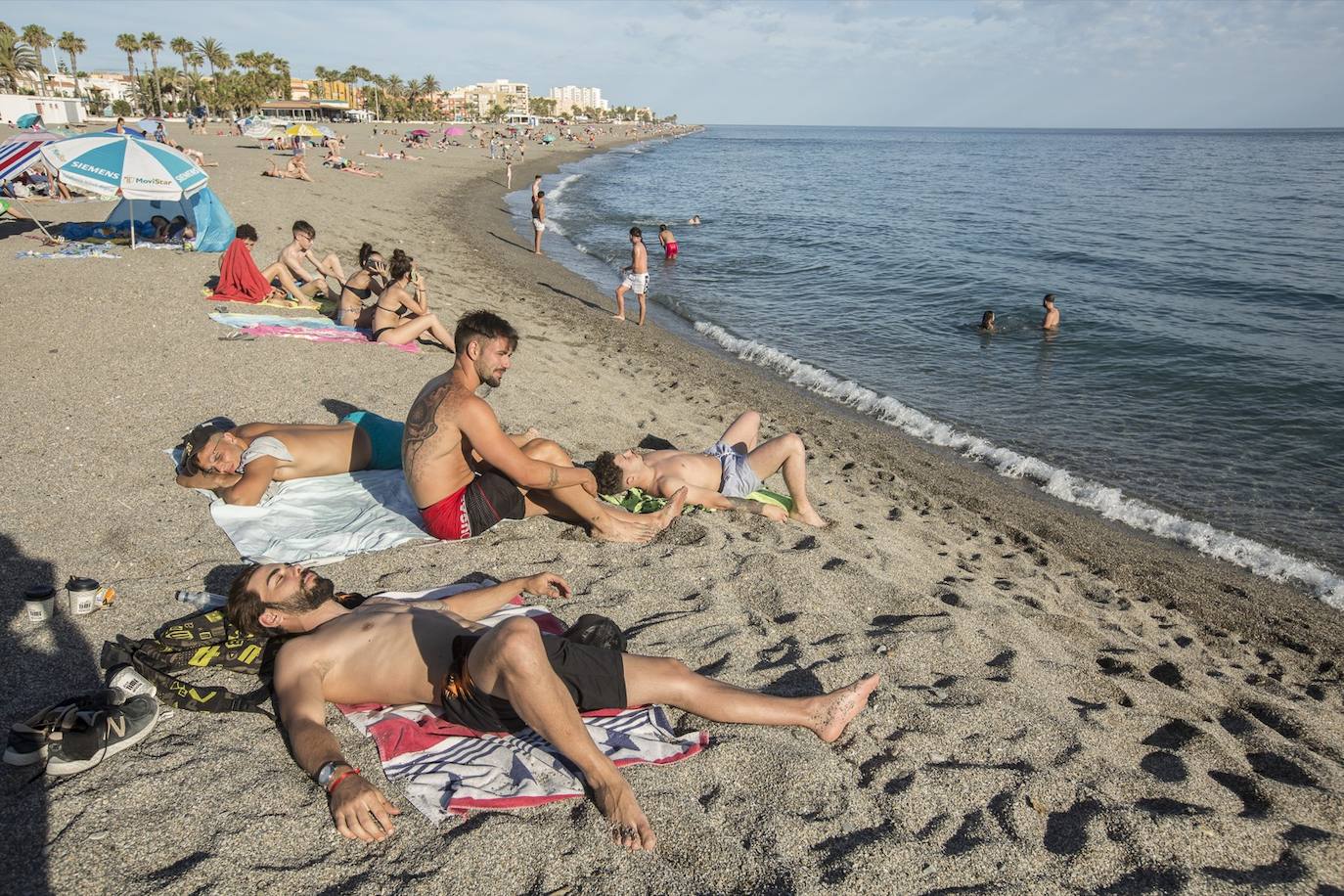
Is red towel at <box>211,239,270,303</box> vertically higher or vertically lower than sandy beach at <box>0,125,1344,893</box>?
higher

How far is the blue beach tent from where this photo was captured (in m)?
12.1

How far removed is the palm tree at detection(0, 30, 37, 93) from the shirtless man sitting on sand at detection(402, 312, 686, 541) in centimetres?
6896

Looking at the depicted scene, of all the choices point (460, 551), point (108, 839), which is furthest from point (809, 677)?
point (108, 839)

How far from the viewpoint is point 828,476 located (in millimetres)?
7129

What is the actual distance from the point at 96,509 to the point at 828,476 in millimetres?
5548

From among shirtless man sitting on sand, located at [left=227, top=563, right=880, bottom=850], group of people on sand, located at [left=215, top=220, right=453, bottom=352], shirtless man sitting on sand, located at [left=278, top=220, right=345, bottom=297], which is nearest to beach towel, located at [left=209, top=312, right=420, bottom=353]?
group of people on sand, located at [left=215, top=220, right=453, bottom=352]

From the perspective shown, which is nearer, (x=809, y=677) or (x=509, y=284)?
(x=809, y=677)

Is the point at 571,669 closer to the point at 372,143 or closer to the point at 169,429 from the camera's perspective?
the point at 169,429

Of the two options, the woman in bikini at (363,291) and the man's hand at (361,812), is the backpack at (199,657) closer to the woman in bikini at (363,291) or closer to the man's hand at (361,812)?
the man's hand at (361,812)

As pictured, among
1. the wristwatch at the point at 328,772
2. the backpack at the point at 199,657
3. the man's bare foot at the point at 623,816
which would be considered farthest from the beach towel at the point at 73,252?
the man's bare foot at the point at 623,816

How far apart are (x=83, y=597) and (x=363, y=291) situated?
21.5ft

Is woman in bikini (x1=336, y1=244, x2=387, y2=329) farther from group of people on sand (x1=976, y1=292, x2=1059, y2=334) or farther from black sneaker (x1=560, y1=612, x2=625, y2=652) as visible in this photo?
group of people on sand (x1=976, y1=292, x2=1059, y2=334)

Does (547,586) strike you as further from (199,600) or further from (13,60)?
(13,60)

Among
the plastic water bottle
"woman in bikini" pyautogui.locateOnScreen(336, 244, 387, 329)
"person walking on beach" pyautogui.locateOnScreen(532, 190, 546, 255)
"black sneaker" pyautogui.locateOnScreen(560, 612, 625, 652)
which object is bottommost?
the plastic water bottle
